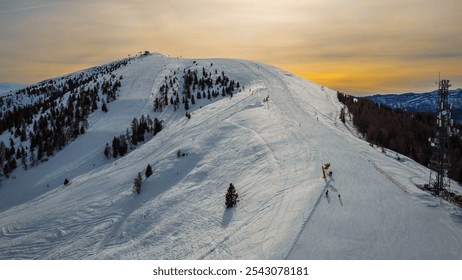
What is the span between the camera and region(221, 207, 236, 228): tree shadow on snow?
12.3 metres

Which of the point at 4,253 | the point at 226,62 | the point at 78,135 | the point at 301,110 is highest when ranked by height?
the point at 226,62

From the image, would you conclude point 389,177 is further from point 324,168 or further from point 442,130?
point 442,130

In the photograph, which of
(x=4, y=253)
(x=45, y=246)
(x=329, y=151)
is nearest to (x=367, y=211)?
(x=329, y=151)

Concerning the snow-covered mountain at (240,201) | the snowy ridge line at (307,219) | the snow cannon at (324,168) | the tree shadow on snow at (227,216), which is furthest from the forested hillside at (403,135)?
the tree shadow on snow at (227,216)

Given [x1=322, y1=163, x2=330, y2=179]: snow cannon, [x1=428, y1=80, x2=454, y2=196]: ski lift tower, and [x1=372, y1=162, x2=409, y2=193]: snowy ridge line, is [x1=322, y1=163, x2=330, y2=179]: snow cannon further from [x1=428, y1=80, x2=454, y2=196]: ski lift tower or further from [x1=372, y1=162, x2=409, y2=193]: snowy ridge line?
[x1=428, y1=80, x2=454, y2=196]: ski lift tower

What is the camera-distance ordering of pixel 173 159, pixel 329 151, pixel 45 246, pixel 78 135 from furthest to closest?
pixel 78 135
pixel 173 159
pixel 329 151
pixel 45 246

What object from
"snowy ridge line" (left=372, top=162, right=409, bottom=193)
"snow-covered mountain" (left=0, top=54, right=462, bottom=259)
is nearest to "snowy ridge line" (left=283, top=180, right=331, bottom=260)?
"snow-covered mountain" (left=0, top=54, right=462, bottom=259)

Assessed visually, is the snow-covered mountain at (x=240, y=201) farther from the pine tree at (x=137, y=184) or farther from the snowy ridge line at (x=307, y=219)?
the pine tree at (x=137, y=184)

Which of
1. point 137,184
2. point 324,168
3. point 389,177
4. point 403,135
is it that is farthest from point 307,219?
point 403,135

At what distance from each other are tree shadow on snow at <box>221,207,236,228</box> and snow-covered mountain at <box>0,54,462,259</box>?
0.08 m

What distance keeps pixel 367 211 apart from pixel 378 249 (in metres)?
2.19

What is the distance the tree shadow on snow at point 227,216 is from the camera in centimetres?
1234

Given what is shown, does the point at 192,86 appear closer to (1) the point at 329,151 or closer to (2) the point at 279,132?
(2) the point at 279,132

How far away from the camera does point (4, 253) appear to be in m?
14.8
